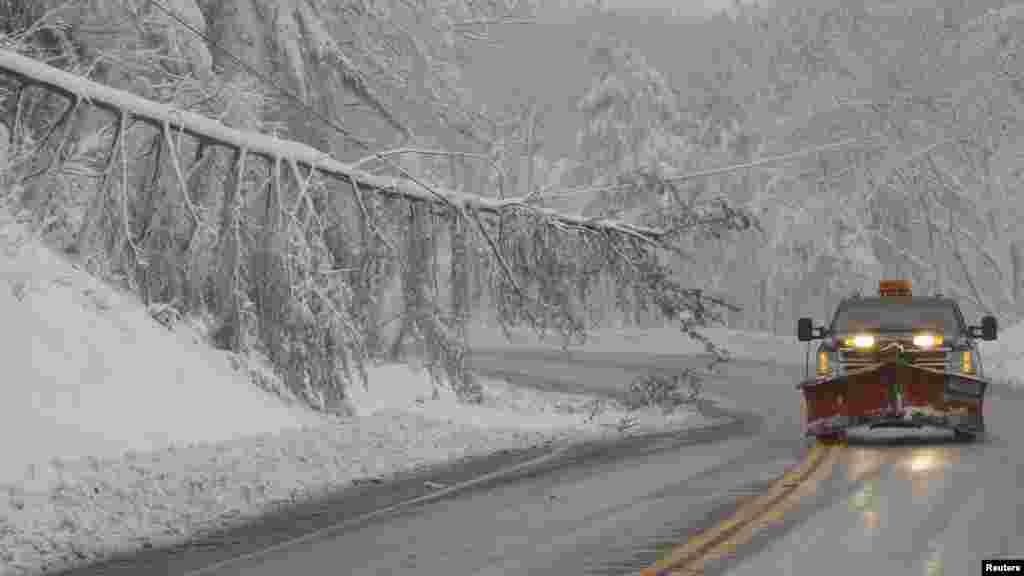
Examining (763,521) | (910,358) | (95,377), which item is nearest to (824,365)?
(910,358)

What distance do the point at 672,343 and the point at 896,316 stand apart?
34.3 metres

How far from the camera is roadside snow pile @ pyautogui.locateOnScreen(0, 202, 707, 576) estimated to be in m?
11.9

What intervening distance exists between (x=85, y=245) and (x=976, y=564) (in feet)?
40.5

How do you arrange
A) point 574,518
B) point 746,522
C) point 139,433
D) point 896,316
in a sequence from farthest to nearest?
point 896,316, point 139,433, point 574,518, point 746,522

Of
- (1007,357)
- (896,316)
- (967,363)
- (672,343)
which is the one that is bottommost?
(967,363)

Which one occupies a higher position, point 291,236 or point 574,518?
point 291,236

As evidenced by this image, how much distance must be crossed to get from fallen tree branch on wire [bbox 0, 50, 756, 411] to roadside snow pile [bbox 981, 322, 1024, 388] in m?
13.1

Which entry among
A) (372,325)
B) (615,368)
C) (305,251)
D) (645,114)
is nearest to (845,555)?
(305,251)

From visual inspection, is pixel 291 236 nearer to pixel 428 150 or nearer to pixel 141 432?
pixel 428 150

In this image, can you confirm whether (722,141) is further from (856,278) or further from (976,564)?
(976,564)

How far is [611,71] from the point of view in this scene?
269 feet

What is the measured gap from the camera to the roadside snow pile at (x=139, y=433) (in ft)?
39.1

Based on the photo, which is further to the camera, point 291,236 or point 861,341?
point 291,236

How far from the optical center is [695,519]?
1154 cm
